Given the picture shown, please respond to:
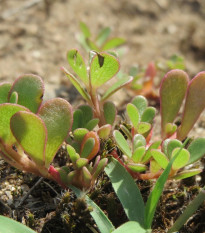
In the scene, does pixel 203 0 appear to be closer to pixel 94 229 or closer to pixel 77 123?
pixel 77 123

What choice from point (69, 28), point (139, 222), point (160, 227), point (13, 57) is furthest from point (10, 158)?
point (69, 28)

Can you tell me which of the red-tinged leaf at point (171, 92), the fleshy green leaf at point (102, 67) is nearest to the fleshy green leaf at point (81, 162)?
the fleshy green leaf at point (102, 67)

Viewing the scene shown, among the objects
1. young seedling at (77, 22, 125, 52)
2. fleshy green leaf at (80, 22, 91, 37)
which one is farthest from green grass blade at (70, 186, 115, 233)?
fleshy green leaf at (80, 22, 91, 37)

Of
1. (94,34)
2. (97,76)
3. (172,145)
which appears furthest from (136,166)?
(94,34)

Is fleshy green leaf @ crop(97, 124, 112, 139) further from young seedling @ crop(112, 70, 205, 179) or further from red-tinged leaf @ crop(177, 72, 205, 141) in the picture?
red-tinged leaf @ crop(177, 72, 205, 141)

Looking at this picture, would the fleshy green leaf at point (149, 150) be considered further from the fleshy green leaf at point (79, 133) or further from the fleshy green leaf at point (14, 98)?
the fleshy green leaf at point (14, 98)

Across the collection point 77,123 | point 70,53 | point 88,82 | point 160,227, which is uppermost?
point 70,53

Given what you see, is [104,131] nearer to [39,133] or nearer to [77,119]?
[77,119]
